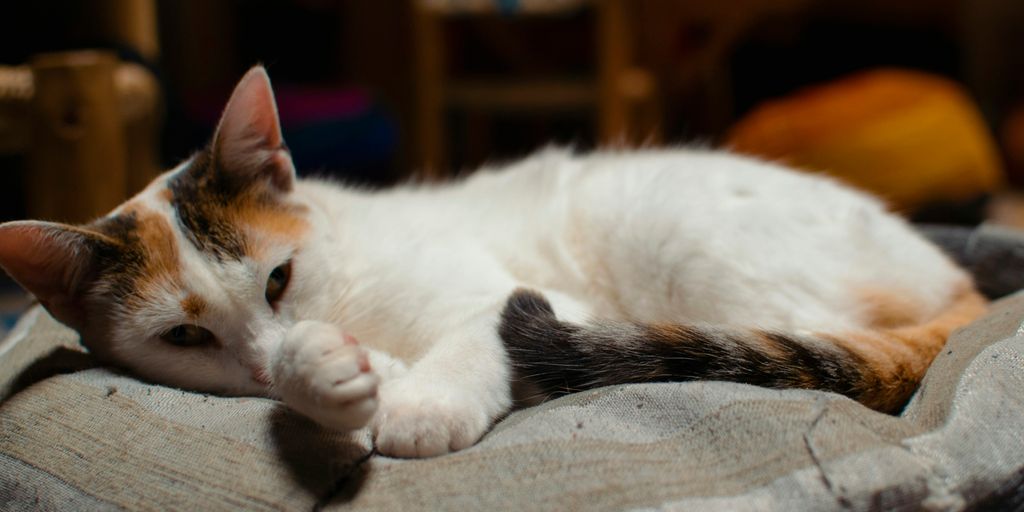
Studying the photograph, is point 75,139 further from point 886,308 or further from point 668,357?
point 886,308

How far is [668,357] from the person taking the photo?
3.49 feet

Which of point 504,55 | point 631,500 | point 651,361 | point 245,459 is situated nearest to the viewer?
point 631,500

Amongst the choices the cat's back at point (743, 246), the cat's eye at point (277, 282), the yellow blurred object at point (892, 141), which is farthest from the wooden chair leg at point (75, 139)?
the yellow blurred object at point (892, 141)

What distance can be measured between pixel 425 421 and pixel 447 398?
5cm

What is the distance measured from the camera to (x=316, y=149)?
3164mm

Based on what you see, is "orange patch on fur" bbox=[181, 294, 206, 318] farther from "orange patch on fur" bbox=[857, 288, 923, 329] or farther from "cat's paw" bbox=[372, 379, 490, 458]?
"orange patch on fur" bbox=[857, 288, 923, 329]

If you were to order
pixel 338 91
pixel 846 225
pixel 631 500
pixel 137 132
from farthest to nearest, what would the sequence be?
1. pixel 338 91
2. pixel 137 132
3. pixel 846 225
4. pixel 631 500

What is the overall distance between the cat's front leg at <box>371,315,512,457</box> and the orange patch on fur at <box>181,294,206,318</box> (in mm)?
279

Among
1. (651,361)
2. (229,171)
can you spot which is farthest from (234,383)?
(651,361)

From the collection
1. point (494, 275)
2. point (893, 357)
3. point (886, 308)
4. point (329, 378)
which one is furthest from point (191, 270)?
point (886, 308)

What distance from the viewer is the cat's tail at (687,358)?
1.05 m

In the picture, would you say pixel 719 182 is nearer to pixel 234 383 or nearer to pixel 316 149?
pixel 234 383

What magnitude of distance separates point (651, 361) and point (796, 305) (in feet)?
1.12

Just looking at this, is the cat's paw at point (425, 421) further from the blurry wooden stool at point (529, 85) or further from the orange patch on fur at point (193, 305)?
the blurry wooden stool at point (529, 85)
